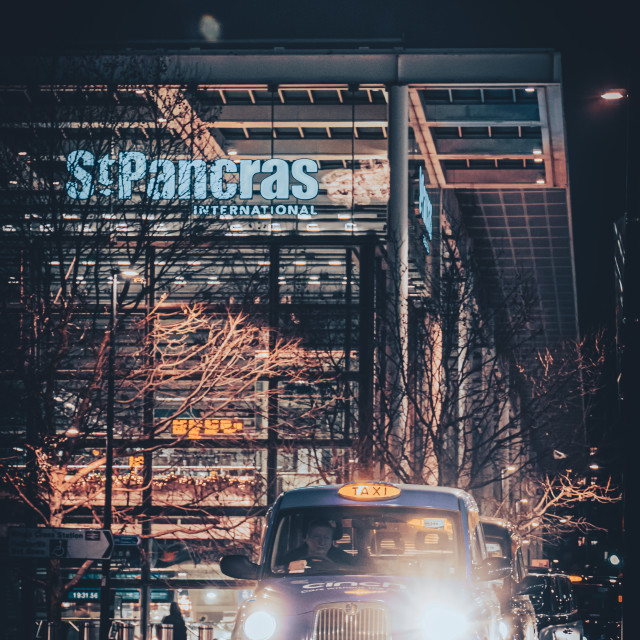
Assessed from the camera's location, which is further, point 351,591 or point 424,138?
point 424,138

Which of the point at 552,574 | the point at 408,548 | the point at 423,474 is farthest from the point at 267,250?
the point at 408,548

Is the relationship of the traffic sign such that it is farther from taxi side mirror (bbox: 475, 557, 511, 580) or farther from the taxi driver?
taxi side mirror (bbox: 475, 557, 511, 580)

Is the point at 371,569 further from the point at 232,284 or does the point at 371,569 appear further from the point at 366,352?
the point at 366,352

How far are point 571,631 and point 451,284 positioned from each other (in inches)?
414

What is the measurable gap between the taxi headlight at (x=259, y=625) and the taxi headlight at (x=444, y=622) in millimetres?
1200

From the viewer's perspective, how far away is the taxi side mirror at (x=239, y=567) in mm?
10047

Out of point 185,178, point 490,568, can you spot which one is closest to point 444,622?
point 490,568

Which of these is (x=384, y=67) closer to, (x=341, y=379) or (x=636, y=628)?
(x=341, y=379)

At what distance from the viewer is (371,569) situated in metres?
9.61

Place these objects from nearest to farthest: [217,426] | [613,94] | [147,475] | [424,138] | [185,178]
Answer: [613,94]
[185,178]
[147,475]
[217,426]
[424,138]

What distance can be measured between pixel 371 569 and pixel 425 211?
27.2 m

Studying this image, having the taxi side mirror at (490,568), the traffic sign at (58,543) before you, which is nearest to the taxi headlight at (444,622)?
the taxi side mirror at (490,568)

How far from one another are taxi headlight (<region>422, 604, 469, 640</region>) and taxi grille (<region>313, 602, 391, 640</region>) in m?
0.33

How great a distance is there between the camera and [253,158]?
102 ft
